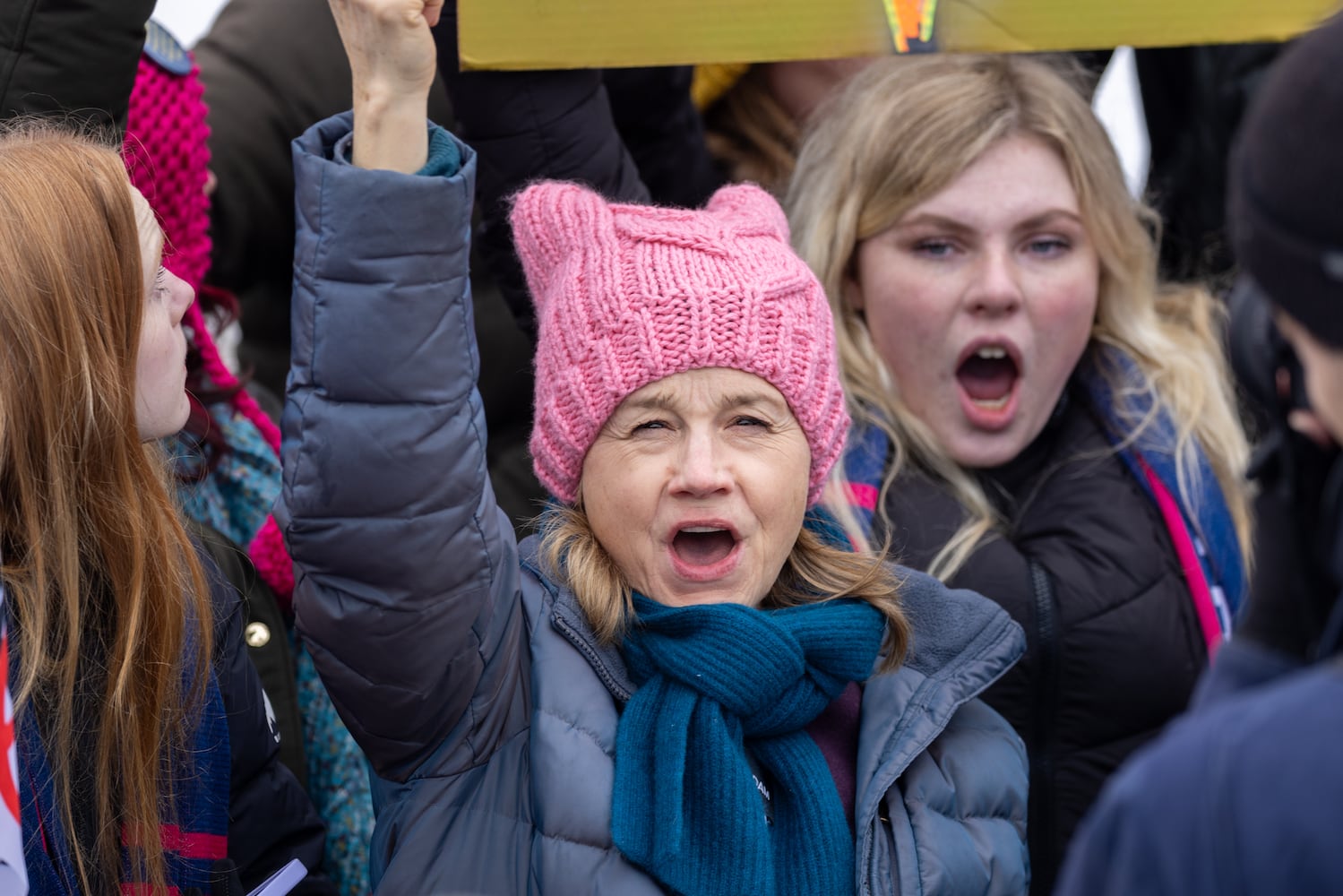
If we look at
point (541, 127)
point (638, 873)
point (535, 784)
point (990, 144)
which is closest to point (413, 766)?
point (535, 784)

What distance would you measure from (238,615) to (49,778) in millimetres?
381

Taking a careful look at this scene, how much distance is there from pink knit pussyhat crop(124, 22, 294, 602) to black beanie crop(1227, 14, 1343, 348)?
161cm

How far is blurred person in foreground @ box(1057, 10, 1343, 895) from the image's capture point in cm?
81

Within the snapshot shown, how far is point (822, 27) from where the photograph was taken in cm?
216

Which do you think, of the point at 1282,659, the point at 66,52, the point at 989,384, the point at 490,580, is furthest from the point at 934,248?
the point at 1282,659

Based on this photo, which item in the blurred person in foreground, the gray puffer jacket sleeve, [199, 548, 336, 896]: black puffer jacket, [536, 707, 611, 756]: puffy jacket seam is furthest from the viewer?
[199, 548, 336, 896]: black puffer jacket

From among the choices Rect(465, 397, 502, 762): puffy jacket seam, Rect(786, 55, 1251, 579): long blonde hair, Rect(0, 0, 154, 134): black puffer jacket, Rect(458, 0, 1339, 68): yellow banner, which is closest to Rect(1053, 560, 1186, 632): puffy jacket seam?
Rect(786, 55, 1251, 579): long blonde hair

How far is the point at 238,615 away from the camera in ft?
6.30

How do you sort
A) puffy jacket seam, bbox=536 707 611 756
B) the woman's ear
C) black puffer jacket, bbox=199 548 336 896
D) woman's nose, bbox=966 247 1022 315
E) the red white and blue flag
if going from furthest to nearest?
the woman's ear
woman's nose, bbox=966 247 1022 315
black puffer jacket, bbox=199 548 336 896
puffy jacket seam, bbox=536 707 611 756
the red white and blue flag

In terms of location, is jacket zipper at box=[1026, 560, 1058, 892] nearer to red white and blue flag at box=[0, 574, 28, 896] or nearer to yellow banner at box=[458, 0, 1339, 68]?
yellow banner at box=[458, 0, 1339, 68]

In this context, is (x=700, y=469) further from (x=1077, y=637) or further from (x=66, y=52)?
(x=66, y=52)

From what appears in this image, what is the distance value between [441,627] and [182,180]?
41.4 inches

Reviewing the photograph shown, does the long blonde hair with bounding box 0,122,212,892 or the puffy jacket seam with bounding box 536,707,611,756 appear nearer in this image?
the long blonde hair with bounding box 0,122,212,892

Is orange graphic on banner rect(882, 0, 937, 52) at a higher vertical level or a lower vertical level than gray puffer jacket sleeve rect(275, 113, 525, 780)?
higher
